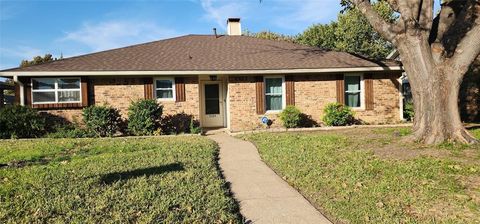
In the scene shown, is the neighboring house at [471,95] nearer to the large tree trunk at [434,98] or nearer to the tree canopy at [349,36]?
the large tree trunk at [434,98]

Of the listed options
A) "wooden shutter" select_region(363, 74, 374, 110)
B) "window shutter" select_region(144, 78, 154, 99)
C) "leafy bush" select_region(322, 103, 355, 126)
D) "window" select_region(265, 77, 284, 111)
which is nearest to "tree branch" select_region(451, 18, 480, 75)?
"leafy bush" select_region(322, 103, 355, 126)

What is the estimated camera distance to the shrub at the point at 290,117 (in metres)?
15.1

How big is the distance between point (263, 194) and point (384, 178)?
85.3 inches

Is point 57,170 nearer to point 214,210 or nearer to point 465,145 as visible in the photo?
point 214,210

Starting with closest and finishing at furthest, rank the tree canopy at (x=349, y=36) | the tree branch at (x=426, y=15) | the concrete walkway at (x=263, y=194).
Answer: the concrete walkway at (x=263, y=194)
the tree branch at (x=426, y=15)
the tree canopy at (x=349, y=36)

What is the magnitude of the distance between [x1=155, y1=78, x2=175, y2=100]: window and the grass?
5510 millimetres

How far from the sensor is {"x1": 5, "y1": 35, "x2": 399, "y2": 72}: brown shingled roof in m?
14.9

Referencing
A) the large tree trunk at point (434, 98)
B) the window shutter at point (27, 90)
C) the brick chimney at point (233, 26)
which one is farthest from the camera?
the brick chimney at point (233, 26)

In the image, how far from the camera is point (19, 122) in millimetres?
13102

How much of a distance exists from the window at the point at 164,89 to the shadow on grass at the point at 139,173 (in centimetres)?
794

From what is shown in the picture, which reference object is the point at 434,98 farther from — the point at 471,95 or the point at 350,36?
the point at 350,36

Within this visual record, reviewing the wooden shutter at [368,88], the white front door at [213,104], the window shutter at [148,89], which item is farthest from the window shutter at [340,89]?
the window shutter at [148,89]

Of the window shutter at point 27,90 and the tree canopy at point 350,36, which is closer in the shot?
the window shutter at point 27,90

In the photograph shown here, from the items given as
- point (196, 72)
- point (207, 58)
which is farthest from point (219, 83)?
point (196, 72)
